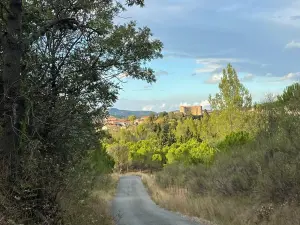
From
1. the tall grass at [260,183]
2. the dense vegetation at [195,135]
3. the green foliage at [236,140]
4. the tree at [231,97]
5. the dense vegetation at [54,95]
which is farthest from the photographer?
the tree at [231,97]

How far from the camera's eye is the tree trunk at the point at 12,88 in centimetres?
785

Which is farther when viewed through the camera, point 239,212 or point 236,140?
point 236,140

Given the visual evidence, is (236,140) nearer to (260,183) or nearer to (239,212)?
(260,183)

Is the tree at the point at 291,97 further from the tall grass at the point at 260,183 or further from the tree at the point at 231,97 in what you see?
the tree at the point at 231,97

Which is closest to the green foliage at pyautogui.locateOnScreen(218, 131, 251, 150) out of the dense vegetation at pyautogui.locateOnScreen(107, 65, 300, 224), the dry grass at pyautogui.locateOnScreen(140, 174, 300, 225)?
the dense vegetation at pyautogui.locateOnScreen(107, 65, 300, 224)

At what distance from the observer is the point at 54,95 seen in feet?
34.6

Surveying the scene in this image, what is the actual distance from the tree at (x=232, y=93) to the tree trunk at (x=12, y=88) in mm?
39430

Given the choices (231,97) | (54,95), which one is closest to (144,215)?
(54,95)

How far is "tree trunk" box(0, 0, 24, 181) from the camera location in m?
7.85

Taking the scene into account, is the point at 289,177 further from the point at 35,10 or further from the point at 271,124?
the point at 35,10

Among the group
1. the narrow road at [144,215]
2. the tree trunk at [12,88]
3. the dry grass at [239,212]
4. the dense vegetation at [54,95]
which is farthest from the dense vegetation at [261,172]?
the tree trunk at [12,88]

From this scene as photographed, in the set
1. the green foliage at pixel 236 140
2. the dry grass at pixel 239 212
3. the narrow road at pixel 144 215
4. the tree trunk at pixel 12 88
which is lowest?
the narrow road at pixel 144 215

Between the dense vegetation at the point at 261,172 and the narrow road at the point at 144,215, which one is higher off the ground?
the dense vegetation at the point at 261,172

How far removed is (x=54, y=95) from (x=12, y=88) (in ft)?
8.37
